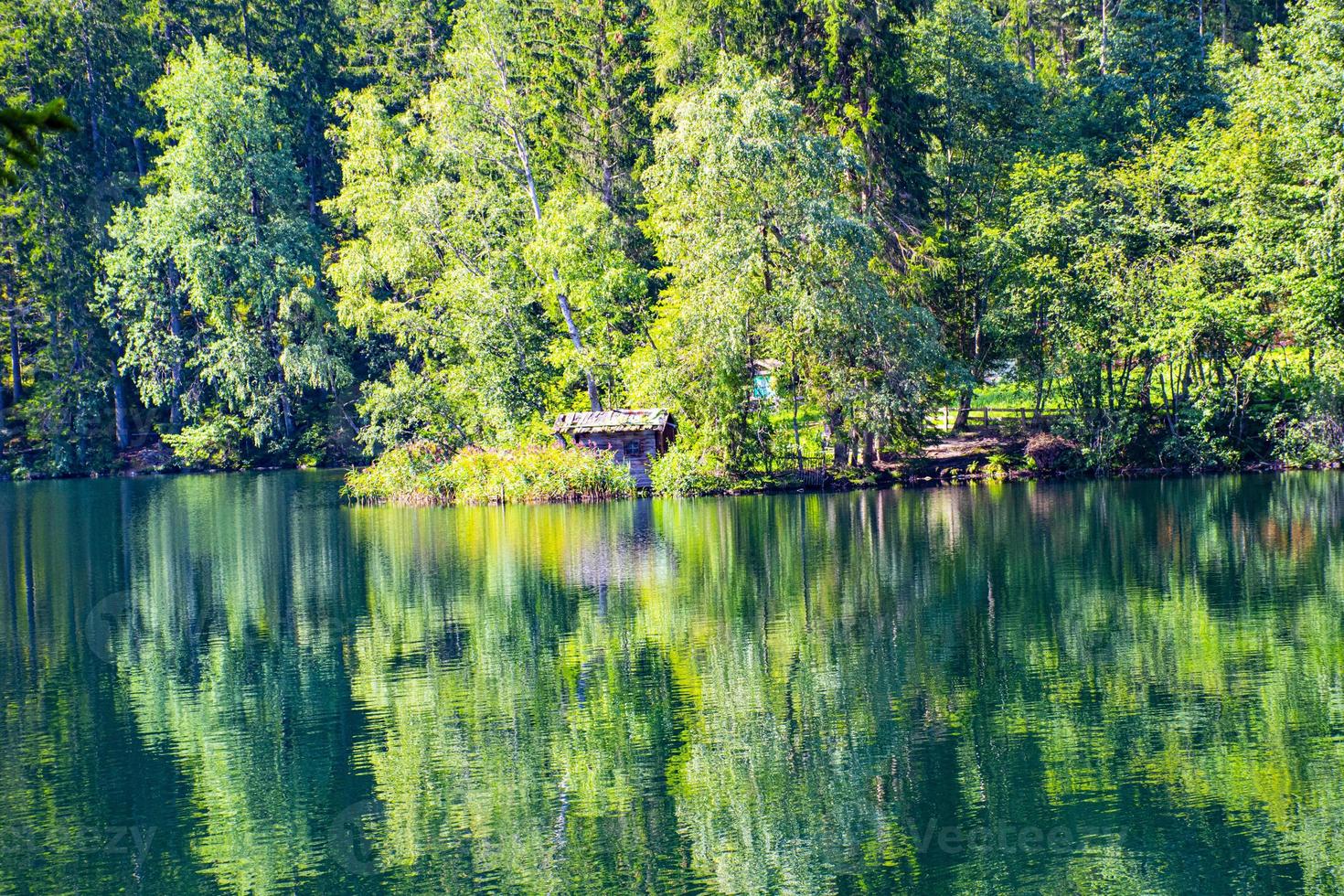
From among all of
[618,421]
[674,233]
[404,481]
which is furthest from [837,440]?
[404,481]

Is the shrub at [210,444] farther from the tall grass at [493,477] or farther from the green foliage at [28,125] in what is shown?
the green foliage at [28,125]

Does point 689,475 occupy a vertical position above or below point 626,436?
below

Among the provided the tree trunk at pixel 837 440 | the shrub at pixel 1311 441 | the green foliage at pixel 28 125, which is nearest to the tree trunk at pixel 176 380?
the tree trunk at pixel 837 440

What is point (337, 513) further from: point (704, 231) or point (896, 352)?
point (896, 352)

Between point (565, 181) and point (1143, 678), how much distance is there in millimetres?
40217

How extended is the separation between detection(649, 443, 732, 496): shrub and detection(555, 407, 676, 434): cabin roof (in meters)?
1.16

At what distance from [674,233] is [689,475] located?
7.74 meters

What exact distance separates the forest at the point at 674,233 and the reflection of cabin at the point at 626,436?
0.91 meters

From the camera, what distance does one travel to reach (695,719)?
1459 centimetres

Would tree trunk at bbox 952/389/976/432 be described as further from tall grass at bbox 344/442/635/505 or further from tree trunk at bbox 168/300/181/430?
tree trunk at bbox 168/300/181/430

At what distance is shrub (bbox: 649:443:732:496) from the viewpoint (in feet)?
137

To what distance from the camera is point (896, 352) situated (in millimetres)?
40938

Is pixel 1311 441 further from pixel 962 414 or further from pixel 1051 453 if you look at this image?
pixel 962 414

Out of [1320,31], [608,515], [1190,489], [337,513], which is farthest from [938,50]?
[337,513]
